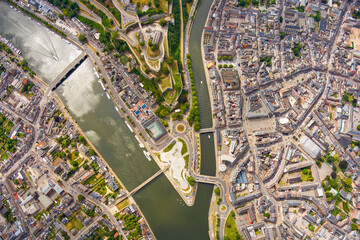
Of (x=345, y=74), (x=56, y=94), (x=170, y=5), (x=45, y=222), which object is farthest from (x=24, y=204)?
(x=345, y=74)

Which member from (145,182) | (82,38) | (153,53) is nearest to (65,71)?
(82,38)

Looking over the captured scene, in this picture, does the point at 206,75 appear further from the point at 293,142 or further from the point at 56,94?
the point at 56,94

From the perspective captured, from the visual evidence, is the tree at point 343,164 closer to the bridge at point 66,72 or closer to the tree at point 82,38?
the bridge at point 66,72

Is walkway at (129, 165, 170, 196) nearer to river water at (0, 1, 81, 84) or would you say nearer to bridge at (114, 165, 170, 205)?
bridge at (114, 165, 170, 205)

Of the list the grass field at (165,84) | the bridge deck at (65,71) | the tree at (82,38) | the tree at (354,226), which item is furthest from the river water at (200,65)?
the tree at (354,226)

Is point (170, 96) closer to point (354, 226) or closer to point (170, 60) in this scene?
point (170, 60)
